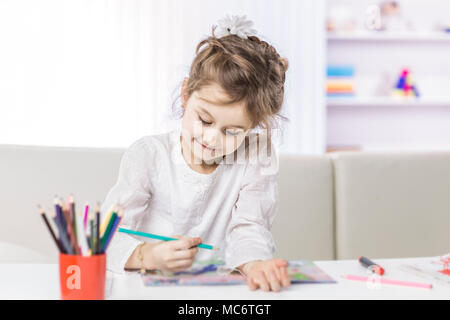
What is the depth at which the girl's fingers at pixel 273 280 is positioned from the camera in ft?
2.94

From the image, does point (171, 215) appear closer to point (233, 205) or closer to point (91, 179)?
point (233, 205)

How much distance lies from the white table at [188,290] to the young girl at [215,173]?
4 cm

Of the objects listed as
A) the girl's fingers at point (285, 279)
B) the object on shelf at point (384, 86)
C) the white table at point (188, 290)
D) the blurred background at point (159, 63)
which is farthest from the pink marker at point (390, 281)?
the object on shelf at point (384, 86)

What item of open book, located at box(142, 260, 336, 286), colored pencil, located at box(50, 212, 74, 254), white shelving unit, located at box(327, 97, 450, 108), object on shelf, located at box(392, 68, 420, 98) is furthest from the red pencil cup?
object on shelf, located at box(392, 68, 420, 98)

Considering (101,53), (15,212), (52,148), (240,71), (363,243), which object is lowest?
(363,243)

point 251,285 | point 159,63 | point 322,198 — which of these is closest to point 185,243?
point 251,285

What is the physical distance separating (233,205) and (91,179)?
0.49 m

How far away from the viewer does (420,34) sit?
4008 millimetres

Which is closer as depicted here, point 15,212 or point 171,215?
point 171,215

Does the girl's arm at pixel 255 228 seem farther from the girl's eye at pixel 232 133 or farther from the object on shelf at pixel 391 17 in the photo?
the object on shelf at pixel 391 17

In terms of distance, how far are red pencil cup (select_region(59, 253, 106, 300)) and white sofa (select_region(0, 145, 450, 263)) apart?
0.86 metres

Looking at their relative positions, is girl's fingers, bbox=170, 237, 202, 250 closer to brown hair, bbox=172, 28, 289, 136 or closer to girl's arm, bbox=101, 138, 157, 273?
girl's arm, bbox=101, 138, 157, 273

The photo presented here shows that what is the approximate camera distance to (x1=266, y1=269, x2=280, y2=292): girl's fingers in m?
0.90

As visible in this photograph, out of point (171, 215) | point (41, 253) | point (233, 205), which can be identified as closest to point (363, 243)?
point (233, 205)
